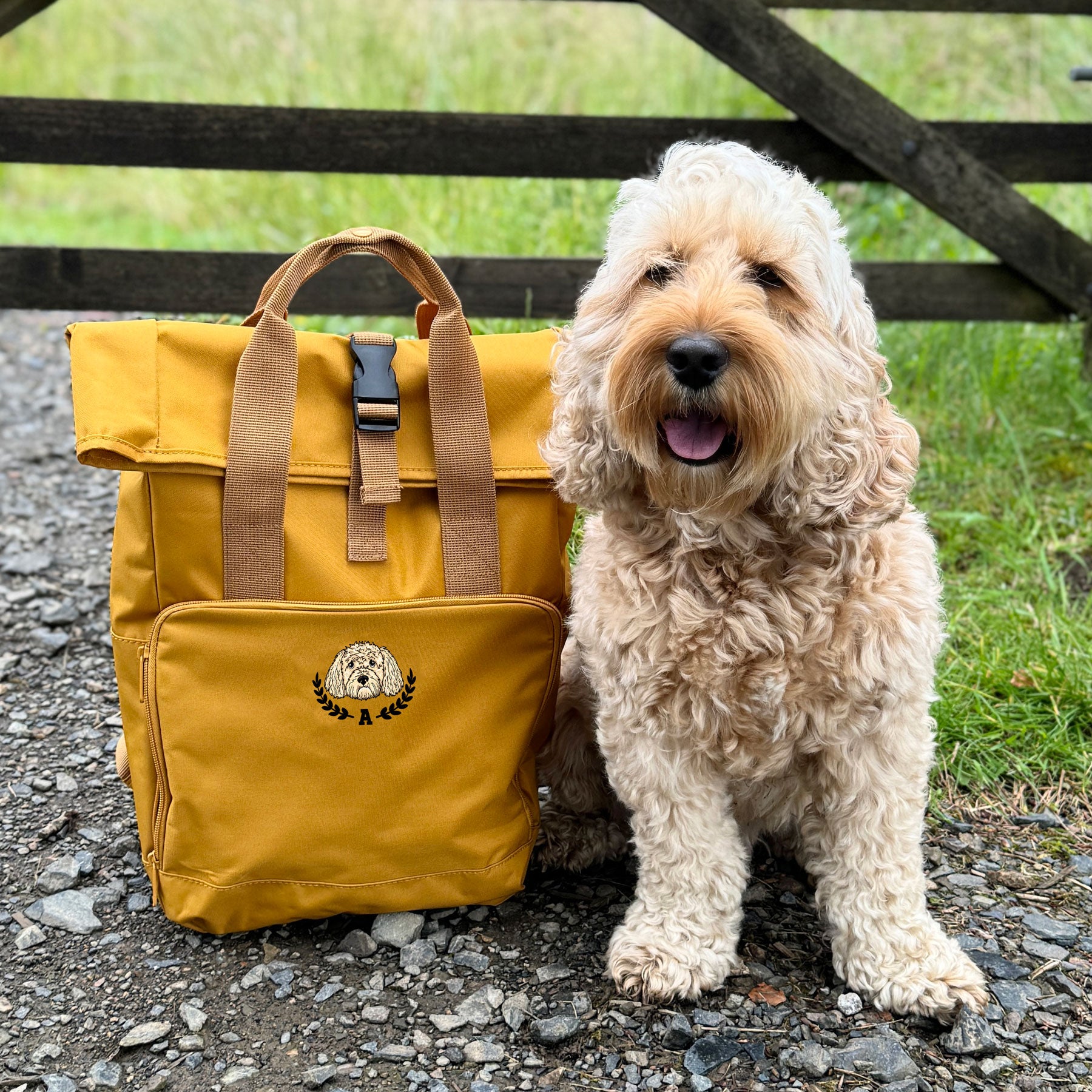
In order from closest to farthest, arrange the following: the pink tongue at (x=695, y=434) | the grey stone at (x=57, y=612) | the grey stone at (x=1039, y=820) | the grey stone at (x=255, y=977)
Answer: the pink tongue at (x=695, y=434) → the grey stone at (x=255, y=977) → the grey stone at (x=1039, y=820) → the grey stone at (x=57, y=612)

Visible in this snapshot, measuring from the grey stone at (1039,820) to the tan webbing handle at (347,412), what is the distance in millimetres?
1519

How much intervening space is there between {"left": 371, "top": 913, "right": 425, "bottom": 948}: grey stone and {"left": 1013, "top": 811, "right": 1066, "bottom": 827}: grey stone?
154 cm

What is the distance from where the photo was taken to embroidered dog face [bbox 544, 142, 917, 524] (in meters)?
2.03

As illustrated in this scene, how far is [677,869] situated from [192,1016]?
102 cm

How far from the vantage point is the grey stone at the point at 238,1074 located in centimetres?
220

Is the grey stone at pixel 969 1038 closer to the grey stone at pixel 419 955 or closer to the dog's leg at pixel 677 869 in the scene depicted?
the dog's leg at pixel 677 869

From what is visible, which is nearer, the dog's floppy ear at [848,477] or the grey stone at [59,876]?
the dog's floppy ear at [848,477]

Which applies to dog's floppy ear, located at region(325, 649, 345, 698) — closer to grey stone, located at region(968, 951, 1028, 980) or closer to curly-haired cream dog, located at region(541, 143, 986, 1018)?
curly-haired cream dog, located at region(541, 143, 986, 1018)

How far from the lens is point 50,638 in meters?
3.71

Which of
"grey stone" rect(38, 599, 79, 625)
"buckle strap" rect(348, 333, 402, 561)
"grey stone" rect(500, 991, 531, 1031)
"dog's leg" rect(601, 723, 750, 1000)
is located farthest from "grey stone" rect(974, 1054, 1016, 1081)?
"grey stone" rect(38, 599, 79, 625)

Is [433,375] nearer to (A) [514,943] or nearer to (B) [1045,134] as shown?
(A) [514,943]

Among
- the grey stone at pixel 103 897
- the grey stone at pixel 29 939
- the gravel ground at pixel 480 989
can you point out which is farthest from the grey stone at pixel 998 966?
the grey stone at pixel 29 939

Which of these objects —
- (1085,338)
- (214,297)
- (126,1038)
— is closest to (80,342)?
(126,1038)

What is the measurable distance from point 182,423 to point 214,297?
211 cm
